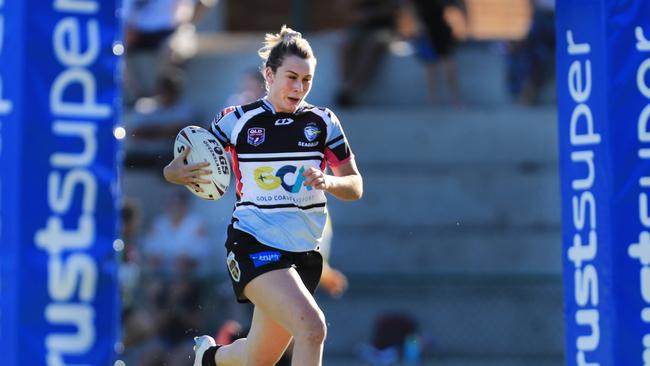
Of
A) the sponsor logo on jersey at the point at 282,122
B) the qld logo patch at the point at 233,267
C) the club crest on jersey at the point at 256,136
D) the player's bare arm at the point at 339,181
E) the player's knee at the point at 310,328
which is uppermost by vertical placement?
the sponsor logo on jersey at the point at 282,122

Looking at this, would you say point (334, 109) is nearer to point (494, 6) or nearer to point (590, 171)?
point (494, 6)

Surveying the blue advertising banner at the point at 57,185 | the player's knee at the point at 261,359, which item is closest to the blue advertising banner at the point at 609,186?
the player's knee at the point at 261,359

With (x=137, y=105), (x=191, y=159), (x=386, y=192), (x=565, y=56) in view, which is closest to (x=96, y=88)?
(x=191, y=159)

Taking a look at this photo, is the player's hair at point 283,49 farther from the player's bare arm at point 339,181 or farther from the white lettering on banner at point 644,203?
the white lettering on banner at point 644,203

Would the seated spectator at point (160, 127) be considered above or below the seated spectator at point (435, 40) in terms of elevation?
below

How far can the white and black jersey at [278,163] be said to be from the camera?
7.25 m

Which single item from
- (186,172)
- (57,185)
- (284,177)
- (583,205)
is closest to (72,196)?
(57,185)

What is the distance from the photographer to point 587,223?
7.52m

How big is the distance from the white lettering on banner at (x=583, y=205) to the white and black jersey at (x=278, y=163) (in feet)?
4.15

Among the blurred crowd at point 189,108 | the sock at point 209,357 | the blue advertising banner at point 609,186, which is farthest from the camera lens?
the blurred crowd at point 189,108

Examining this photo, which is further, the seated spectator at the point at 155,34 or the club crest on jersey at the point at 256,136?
the seated spectator at the point at 155,34

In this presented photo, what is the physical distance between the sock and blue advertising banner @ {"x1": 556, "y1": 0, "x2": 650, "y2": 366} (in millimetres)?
1882

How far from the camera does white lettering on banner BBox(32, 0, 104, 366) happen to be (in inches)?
261

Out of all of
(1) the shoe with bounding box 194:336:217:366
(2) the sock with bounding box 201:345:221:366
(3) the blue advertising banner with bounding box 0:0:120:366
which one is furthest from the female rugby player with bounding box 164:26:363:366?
(3) the blue advertising banner with bounding box 0:0:120:366
